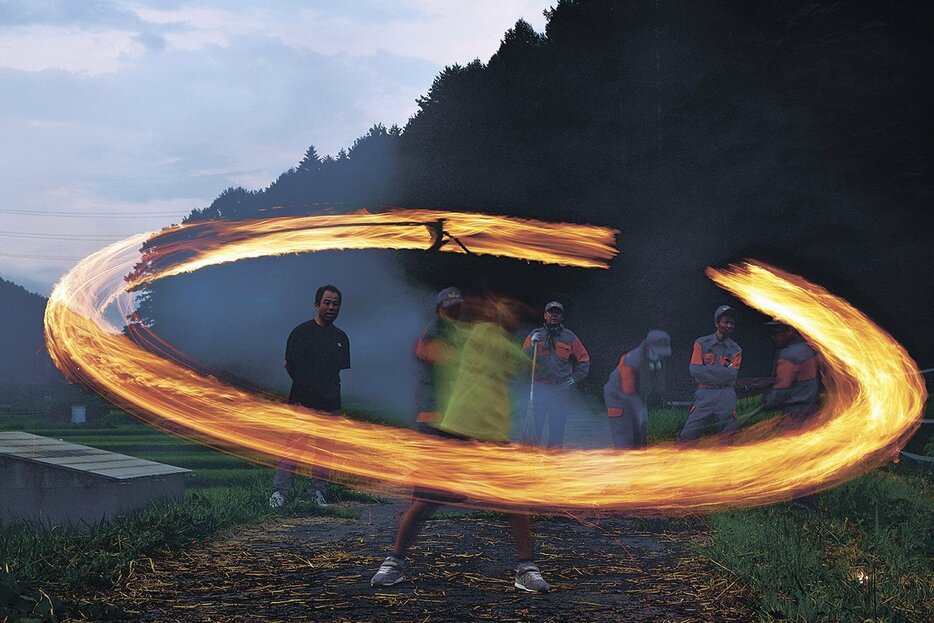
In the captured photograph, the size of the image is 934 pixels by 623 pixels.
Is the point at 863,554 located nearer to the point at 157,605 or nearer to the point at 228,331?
the point at 157,605

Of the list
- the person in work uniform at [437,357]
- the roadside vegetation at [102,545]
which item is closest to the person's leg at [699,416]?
the roadside vegetation at [102,545]

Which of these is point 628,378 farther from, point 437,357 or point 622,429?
point 437,357

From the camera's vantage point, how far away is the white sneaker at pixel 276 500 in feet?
33.8

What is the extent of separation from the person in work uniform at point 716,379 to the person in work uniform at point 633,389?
1.47 feet

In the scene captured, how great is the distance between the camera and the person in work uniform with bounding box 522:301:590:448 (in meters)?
11.7

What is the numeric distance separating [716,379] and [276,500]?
4827 mm

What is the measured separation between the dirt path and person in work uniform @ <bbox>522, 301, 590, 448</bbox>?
2.54 m

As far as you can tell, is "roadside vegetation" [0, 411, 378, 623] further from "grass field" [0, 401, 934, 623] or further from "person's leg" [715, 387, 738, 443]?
"person's leg" [715, 387, 738, 443]

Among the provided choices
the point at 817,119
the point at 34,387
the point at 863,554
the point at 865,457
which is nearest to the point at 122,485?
the point at 863,554

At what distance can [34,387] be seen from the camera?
4875 centimetres

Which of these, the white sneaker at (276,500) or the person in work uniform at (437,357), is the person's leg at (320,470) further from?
the person in work uniform at (437,357)

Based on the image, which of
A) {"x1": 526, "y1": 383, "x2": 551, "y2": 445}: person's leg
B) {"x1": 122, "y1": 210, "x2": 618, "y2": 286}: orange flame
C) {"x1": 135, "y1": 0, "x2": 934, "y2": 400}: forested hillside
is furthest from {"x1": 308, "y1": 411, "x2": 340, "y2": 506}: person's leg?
{"x1": 135, "y1": 0, "x2": 934, "y2": 400}: forested hillside

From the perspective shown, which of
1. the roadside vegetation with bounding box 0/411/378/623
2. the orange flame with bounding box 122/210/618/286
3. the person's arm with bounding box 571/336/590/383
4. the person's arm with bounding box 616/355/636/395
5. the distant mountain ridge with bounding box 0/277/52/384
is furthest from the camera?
the distant mountain ridge with bounding box 0/277/52/384

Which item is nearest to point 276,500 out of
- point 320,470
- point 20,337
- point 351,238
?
point 320,470
